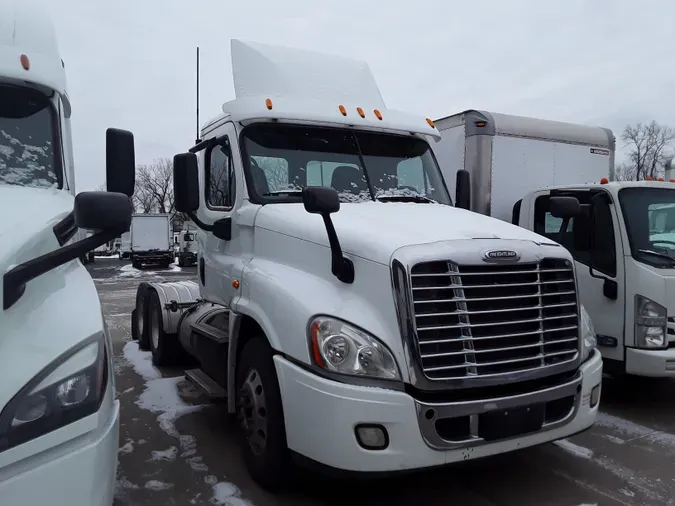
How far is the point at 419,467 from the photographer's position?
305 cm

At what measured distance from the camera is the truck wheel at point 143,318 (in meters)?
8.06

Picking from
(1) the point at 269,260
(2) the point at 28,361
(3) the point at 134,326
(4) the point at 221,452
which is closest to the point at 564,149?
(1) the point at 269,260

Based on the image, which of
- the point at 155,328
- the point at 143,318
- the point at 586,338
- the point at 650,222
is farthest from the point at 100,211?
the point at 143,318

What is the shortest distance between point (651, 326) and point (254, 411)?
3.85m

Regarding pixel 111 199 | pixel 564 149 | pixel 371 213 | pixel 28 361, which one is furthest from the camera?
pixel 564 149

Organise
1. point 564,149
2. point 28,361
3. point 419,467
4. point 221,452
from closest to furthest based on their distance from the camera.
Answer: point 28,361 < point 419,467 < point 221,452 < point 564,149

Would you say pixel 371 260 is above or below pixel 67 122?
below

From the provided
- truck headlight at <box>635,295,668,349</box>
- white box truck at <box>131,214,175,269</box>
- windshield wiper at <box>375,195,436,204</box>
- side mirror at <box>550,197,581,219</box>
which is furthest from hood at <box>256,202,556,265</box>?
Result: white box truck at <box>131,214,175,269</box>

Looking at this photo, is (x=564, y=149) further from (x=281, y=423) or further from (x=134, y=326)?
(x=134, y=326)

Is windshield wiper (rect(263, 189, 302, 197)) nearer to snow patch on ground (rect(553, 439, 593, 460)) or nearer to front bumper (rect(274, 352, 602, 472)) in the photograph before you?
front bumper (rect(274, 352, 602, 472))

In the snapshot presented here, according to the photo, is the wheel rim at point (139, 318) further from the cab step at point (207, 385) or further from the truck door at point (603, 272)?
the truck door at point (603, 272)

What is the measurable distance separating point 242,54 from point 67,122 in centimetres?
172

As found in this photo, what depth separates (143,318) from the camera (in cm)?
817

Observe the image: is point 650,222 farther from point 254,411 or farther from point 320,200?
point 254,411
